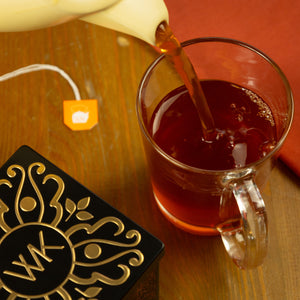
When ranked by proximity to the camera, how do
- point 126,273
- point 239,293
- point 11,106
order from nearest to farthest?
point 126,273 < point 239,293 < point 11,106

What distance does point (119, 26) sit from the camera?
559 millimetres

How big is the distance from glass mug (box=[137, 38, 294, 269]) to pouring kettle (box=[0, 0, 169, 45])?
0.09m

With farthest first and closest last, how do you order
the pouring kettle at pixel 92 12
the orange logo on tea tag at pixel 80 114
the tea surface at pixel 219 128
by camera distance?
the orange logo on tea tag at pixel 80 114 < the tea surface at pixel 219 128 < the pouring kettle at pixel 92 12

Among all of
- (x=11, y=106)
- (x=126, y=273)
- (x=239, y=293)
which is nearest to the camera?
(x=126, y=273)

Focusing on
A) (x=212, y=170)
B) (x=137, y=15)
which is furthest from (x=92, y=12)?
(x=212, y=170)

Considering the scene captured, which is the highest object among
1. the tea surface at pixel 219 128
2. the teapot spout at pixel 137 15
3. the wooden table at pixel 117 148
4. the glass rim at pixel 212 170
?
the teapot spout at pixel 137 15

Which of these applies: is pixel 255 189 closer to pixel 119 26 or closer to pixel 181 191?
pixel 181 191

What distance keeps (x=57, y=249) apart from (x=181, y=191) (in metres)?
0.17

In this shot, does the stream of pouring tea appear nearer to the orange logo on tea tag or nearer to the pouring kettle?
the pouring kettle

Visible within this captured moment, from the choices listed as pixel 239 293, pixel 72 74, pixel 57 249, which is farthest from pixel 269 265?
pixel 72 74

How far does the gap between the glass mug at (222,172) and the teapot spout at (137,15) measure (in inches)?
3.5

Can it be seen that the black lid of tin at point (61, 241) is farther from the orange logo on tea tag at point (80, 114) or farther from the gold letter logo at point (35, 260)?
the orange logo on tea tag at point (80, 114)

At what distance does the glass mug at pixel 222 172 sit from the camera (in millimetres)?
551

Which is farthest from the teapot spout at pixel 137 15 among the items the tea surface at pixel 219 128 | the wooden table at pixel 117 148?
the wooden table at pixel 117 148
